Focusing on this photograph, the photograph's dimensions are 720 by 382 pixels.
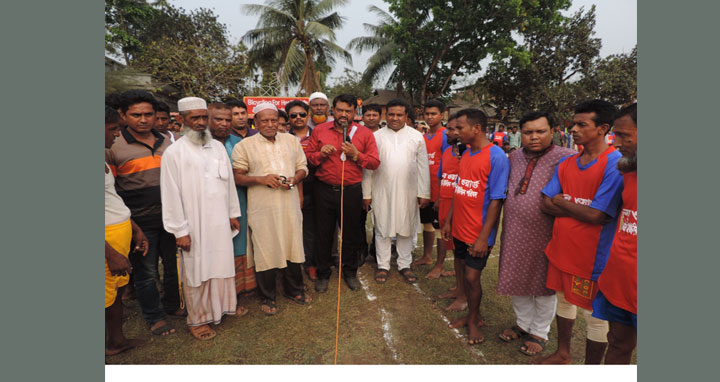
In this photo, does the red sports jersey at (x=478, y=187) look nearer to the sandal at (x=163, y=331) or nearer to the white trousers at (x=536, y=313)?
the white trousers at (x=536, y=313)

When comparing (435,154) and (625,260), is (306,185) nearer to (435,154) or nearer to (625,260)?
(435,154)

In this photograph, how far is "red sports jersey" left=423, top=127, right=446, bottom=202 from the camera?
4414mm

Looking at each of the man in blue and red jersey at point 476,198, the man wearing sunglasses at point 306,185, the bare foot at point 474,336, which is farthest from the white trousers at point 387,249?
the bare foot at point 474,336

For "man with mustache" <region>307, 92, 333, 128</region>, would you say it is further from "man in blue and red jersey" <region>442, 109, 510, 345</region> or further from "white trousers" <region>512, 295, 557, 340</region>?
"white trousers" <region>512, 295, 557, 340</region>

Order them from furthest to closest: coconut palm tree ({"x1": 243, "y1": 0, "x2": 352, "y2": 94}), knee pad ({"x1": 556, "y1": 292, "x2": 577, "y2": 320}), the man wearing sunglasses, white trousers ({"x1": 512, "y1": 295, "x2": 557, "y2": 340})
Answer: coconut palm tree ({"x1": 243, "y1": 0, "x2": 352, "y2": 94}), the man wearing sunglasses, white trousers ({"x1": 512, "y1": 295, "x2": 557, "y2": 340}), knee pad ({"x1": 556, "y1": 292, "x2": 577, "y2": 320})

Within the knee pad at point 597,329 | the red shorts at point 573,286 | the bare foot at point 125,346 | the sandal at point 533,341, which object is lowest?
the bare foot at point 125,346

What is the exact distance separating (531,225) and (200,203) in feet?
9.26

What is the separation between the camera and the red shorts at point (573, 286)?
2234mm

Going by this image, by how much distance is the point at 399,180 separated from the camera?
419cm

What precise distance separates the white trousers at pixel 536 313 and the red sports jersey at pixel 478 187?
0.60 metres

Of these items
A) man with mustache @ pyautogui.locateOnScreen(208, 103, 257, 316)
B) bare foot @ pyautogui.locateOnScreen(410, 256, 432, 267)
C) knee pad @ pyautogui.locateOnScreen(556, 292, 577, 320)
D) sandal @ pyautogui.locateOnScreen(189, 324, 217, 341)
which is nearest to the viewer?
knee pad @ pyautogui.locateOnScreen(556, 292, 577, 320)

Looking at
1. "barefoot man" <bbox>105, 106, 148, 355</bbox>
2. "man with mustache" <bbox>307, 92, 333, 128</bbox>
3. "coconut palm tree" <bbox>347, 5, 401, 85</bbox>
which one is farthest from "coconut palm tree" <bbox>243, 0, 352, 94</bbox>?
"barefoot man" <bbox>105, 106, 148, 355</bbox>

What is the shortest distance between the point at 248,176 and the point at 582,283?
299 cm

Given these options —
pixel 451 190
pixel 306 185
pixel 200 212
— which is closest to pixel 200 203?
pixel 200 212
